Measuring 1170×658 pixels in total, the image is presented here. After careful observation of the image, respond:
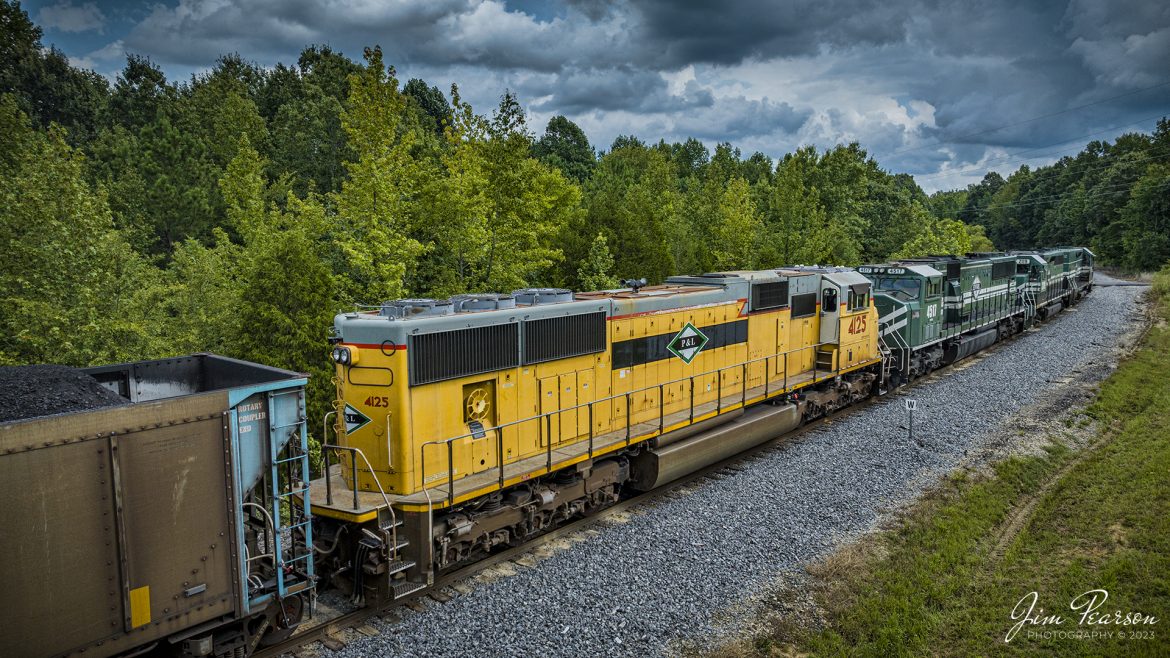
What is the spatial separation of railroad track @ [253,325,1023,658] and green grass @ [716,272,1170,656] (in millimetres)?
3294

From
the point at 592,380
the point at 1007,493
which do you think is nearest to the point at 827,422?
the point at 1007,493

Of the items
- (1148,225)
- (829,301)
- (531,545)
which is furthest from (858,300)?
(1148,225)

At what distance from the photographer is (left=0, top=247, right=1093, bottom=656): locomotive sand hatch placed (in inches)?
208

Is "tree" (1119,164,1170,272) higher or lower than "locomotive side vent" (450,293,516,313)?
higher

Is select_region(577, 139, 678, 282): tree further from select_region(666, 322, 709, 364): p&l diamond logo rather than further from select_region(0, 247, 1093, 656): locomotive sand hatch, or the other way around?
select_region(666, 322, 709, 364): p&l diamond logo

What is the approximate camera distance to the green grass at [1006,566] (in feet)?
24.1

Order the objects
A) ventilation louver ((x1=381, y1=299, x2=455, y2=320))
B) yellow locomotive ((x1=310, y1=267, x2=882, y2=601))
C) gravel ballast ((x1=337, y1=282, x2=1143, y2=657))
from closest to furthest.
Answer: gravel ballast ((x1=337, y1=282, x2=1143, y2=657)) < yellow locomotive ((x1=310, y1=267, x2=882, y2=601)) < ventilation louver ((x1=381, y1=299, x2=455, y2=320))

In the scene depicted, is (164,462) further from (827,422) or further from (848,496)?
(827,422)

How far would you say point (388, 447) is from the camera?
27.8 feet

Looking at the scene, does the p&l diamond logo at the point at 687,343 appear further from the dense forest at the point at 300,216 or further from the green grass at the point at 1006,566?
the dense forest at the point at 300,216

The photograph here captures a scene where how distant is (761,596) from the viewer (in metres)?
8.41

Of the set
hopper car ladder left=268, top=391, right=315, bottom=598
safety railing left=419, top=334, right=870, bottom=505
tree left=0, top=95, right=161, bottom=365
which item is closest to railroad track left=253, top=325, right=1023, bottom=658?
hopper car ladder left=268, top=391, right=315, bottom=598

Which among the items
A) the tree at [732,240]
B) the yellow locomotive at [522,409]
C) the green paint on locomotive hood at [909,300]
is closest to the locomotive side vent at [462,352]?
the yellow locomotive at [522,409]

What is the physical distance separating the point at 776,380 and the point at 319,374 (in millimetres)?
11191
